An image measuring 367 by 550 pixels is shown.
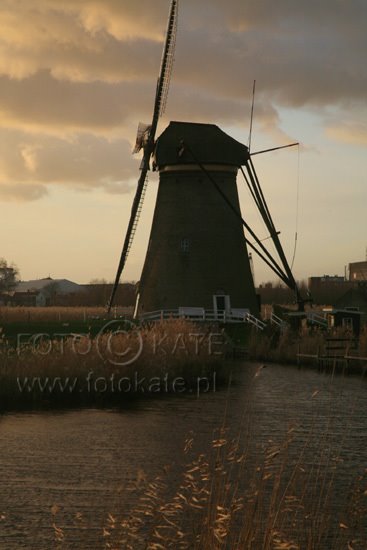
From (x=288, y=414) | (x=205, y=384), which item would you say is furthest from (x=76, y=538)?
(x=205, y=384)

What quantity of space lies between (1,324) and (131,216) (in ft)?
21.8

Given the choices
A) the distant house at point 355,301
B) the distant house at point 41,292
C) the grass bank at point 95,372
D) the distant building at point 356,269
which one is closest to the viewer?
the grass bank at point 95,372

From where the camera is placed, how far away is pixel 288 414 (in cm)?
1467

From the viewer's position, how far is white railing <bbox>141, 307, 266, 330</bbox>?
2984 centimetres

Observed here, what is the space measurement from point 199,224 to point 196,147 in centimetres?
282

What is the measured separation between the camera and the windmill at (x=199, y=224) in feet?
102

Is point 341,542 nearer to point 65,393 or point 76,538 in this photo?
point 76,538

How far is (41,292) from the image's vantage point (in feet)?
336

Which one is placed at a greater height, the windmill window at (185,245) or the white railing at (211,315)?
the windmill window at (185,245)

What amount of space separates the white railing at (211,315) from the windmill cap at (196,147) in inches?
212
